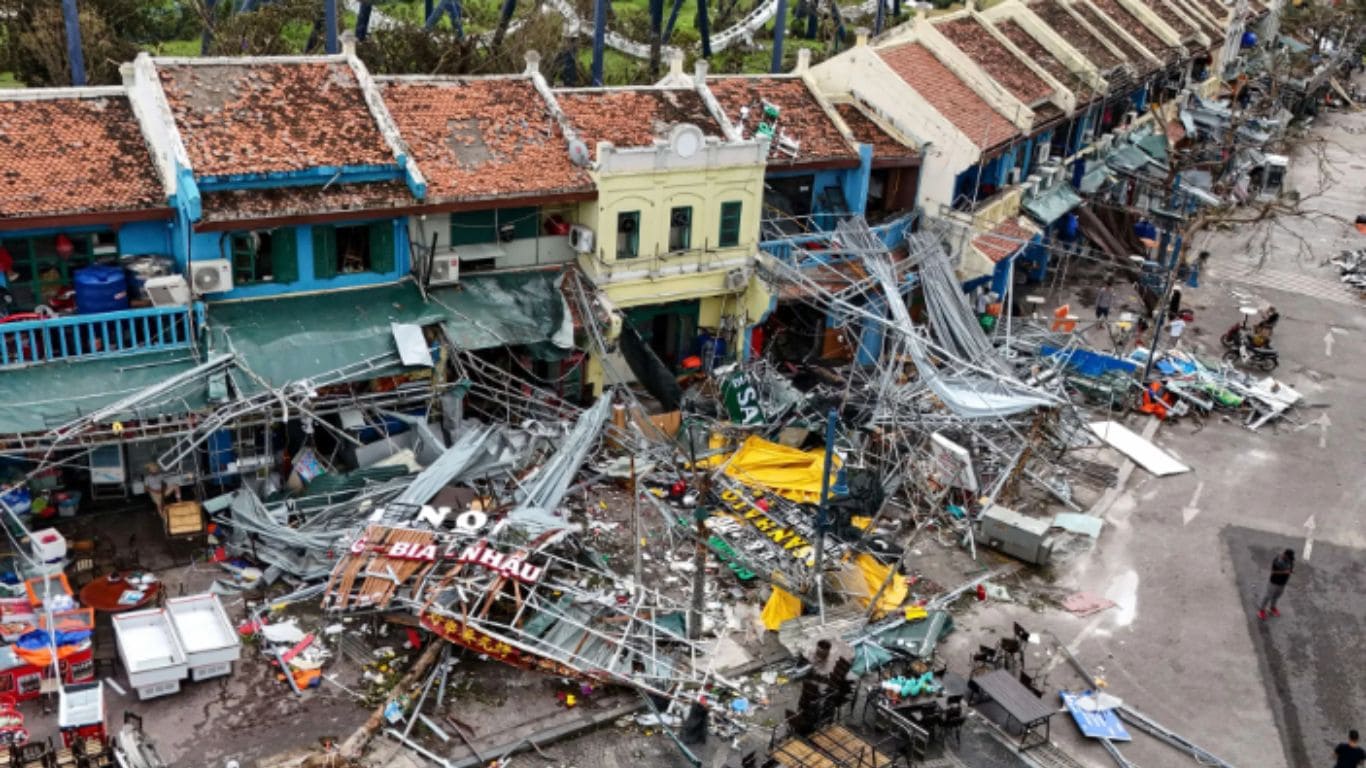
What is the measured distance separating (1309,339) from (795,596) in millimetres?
25941

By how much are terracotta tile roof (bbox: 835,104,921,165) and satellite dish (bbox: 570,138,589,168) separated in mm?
9409

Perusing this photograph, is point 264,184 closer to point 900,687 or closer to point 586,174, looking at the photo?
point 586,174

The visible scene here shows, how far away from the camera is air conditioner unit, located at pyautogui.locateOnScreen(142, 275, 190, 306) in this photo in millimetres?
25062

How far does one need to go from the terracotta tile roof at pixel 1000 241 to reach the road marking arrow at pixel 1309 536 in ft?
36.4

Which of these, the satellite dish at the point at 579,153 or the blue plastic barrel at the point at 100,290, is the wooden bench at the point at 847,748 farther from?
the blue plastic barrel at the point at 100,290

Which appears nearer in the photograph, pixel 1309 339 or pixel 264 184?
pixel 264 184

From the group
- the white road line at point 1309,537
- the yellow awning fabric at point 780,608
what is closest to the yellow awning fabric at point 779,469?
the yellow awning fabric at point 780,608

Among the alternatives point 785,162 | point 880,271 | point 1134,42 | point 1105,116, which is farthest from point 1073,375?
point 1134,42

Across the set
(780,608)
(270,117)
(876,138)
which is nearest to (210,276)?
(270,117)

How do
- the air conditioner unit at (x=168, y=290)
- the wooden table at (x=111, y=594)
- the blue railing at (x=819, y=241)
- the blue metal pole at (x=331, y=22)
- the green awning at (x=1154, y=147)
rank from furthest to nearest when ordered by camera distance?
the green awning at (x=1154, y=147) → the blue metal pole at (x=331, y=22) → the blue railing at (x=819, y=241) → the air conditioner unit at (x=168, y=290) → the wooden table at (x=111, y=594)

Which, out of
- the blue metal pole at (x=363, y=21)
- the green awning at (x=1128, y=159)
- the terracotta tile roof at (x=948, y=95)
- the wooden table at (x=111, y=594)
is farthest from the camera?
the green awning at (x=1128, y=159)

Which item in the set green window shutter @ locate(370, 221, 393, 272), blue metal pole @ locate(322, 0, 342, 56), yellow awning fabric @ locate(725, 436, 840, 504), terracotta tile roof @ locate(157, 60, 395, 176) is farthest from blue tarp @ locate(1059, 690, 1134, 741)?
blue metal pole @ locate(322, 0, 342, 56)

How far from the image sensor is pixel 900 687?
22.0m

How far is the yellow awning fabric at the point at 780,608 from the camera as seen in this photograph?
23.9 m
